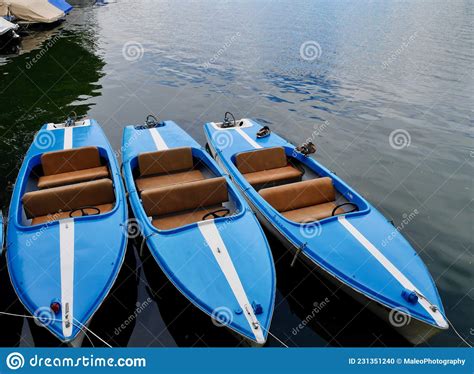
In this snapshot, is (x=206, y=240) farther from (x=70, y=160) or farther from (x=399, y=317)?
(x=70, y=160)

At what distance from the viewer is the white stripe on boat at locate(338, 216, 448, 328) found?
562 centimetres

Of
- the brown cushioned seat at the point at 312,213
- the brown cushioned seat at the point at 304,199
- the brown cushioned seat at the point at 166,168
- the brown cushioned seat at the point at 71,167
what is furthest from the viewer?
the brown cushioned seat at the point at 166,168

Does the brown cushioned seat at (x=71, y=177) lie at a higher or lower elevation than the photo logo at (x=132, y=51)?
higher

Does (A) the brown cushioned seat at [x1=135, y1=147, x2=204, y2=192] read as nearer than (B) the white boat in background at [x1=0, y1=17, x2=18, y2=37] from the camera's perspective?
Yes

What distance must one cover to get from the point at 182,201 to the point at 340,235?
3539 millimetres

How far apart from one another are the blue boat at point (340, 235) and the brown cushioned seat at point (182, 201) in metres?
0.86

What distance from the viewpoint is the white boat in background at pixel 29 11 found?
28.7 meters

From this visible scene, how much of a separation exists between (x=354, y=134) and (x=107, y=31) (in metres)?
28.0

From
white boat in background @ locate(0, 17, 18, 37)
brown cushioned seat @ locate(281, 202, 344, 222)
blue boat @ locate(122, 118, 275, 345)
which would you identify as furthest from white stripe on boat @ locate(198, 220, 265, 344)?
white boat in background @ locate(0, 17, 18, 37)

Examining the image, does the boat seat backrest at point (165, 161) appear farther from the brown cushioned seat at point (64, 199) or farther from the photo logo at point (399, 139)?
the photo logo at point (399, 139)

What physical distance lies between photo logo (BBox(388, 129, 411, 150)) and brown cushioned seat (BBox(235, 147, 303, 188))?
18.7 feet

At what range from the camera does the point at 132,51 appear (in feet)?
84.3

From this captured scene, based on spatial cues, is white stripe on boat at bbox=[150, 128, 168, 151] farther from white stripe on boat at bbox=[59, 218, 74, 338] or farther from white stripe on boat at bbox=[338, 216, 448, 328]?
white stripe on boat at bbox=[338, 216, 448, 328]
